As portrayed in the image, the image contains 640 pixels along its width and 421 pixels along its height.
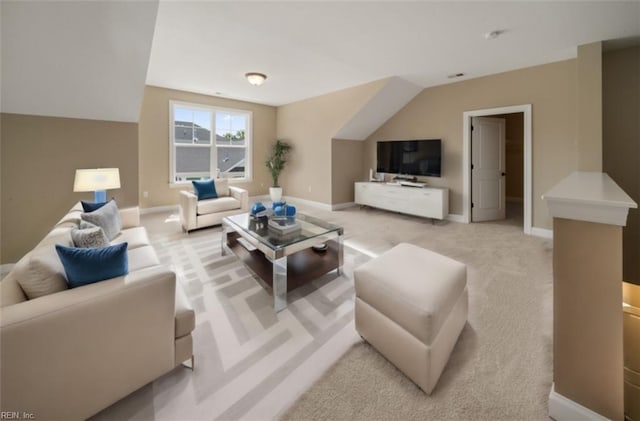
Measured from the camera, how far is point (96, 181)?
9.86 ft

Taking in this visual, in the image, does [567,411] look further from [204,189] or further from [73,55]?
[204,189]

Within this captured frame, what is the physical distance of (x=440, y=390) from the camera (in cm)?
132

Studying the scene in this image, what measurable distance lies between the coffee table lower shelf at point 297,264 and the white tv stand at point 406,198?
8.29 feet

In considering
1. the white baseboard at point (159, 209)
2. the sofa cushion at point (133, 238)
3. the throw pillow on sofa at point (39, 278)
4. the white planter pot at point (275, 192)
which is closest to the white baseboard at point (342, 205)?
the white planter pot at point (275, 192)

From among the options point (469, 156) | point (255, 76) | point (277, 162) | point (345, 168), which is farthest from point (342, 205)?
point (255, 76)

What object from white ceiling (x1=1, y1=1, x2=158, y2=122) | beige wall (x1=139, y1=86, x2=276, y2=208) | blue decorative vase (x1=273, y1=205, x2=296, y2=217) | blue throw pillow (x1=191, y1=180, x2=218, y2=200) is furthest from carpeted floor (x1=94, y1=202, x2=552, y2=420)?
beige wall (x1=139, y1=86, x2=276, y2=208)

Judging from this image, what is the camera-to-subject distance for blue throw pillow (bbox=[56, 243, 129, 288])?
1188 mm

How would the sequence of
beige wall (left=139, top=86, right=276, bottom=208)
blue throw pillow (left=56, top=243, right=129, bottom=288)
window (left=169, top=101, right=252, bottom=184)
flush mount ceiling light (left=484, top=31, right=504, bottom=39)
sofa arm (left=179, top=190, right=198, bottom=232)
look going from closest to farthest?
blue throw pillow (left=56, top=243, right=129, bottom=288) < flush mount ceiling light (left=484, top=31, right=504, bottom=39) < sofa arm (left=179, top=190, right=198, bottom=232) < beige wall (left=139, top=86, right=276, bottom=208) < window (left=169, top=101, right=252, bottom=184)

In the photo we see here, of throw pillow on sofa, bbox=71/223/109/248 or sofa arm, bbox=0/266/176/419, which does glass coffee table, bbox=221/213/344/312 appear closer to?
sofa arm, bbox=0/266/176/419

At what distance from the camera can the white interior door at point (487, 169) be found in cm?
467

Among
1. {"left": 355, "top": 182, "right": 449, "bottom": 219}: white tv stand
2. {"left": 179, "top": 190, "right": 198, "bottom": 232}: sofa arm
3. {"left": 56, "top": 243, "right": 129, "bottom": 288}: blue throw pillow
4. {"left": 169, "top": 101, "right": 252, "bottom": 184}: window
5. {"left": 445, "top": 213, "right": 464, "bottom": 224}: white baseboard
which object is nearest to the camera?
{"left": 56, "top": 243, "right": 129, "bottom": 288}: blue throw pillow

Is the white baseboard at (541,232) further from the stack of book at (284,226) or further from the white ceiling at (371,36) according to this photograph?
the stack of book at (284,226)

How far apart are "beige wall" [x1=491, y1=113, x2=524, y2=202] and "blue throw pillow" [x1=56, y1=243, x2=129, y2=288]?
27.8ft

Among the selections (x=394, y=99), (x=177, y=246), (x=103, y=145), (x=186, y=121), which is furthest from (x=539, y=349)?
(x=186, y=121)
